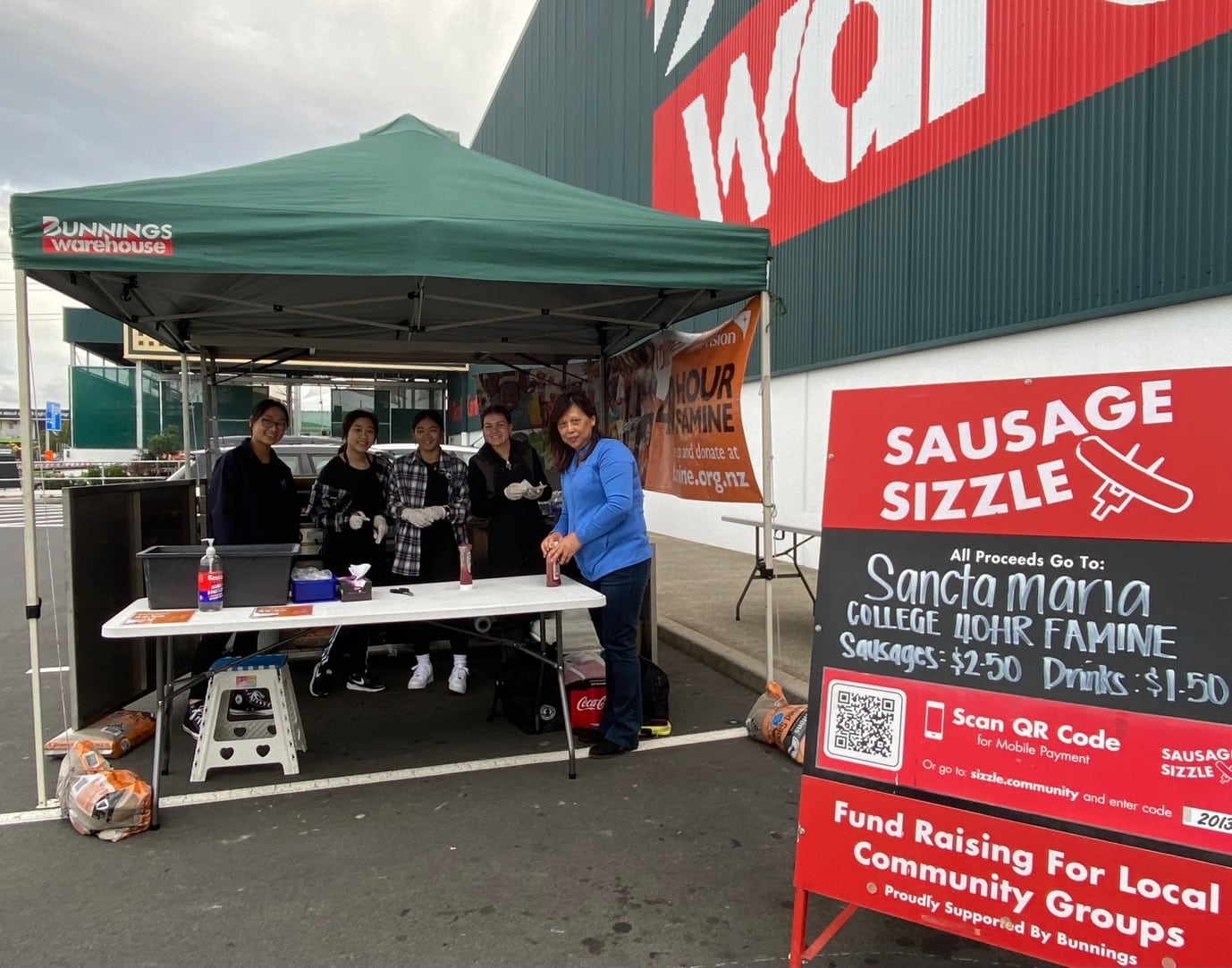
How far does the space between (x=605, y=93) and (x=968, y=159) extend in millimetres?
9810

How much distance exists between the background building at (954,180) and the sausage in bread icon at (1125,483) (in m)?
0.30

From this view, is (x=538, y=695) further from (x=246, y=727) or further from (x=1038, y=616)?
(x=1038, y=616)

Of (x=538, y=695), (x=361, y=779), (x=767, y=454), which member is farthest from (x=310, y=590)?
(x=767, y=454)

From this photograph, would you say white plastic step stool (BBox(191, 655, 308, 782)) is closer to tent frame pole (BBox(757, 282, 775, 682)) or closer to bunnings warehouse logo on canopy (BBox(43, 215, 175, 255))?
bunnings warehouse logo on canopy (BBox(43, 215, 175, 255))

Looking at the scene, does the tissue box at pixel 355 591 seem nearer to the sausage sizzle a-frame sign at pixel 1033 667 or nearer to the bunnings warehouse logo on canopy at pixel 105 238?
the bunnings warehouse logo on canopy at pixel 105 238

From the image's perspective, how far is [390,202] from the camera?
3.80 metres

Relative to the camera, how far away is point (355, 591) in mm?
4004

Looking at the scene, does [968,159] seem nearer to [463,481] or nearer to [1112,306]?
[1112,306]

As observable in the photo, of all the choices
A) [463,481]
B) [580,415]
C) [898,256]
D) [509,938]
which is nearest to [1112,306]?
[898,256]

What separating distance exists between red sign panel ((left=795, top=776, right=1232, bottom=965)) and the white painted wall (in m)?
2.05

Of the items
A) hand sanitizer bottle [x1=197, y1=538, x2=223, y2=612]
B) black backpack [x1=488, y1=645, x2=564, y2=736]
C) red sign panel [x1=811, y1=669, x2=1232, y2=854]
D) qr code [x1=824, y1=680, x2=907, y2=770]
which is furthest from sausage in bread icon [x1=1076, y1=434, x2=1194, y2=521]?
hand sanitizer bottle [x1=197, y1=538, x2=223, y2=612]

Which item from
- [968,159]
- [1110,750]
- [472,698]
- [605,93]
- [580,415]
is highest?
[605,93]

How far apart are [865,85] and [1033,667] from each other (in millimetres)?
7800

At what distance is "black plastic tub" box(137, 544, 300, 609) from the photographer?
12.1 ft
